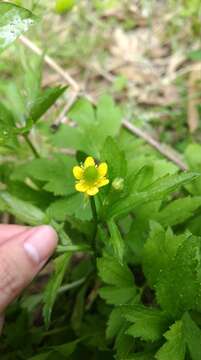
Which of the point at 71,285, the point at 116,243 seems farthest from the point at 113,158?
the point at 71,285

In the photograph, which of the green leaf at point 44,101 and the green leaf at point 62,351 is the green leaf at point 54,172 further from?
the green leaf at point 62,351

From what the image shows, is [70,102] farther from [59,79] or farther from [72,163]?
[72,163]

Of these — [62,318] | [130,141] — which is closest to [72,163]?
[130,141]

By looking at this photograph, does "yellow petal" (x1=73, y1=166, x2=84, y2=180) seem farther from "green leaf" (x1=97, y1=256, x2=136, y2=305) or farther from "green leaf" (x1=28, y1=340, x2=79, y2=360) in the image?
"green leaf" (x1=28, y1=340, x2=79, y2=360)

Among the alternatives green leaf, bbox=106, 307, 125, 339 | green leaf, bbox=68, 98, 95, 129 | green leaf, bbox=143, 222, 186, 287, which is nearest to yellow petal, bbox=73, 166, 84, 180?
green leaf, bbox=143, 222, 186, 287

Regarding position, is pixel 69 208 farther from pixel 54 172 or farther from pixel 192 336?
pixel 192 336
